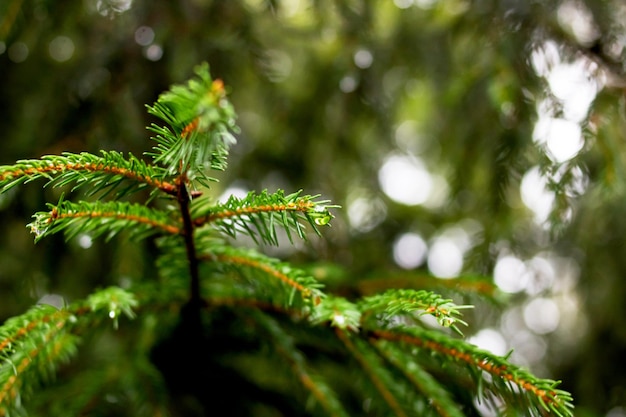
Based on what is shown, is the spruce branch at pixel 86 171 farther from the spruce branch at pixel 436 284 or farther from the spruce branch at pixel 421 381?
the spruce branch at pixel 436 284

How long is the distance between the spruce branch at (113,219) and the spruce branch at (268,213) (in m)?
0.06

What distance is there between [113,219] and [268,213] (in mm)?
243

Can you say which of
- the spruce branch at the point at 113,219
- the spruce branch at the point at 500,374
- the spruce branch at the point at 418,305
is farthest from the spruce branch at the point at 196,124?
the spruce branch at the point at 500,374

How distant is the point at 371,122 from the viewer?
71.8 inches

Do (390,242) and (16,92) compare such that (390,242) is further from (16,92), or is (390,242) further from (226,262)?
(16,92)

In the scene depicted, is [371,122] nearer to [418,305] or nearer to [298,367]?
[298,367]

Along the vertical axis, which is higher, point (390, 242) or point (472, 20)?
point (472, 20)

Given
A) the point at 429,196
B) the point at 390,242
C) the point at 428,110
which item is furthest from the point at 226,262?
the point at 429,196

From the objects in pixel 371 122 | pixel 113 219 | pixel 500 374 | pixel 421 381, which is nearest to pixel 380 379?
pixel 421 381

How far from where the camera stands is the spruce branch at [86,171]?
1.87 feet

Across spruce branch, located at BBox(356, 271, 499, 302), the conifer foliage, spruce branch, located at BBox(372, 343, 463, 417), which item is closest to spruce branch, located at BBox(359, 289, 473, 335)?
the conifer foliage

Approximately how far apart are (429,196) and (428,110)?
964 millimetres

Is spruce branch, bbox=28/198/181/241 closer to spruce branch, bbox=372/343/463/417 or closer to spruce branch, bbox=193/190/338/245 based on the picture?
spruce branch, bbox=193/190/338/245

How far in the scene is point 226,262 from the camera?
0.81m
